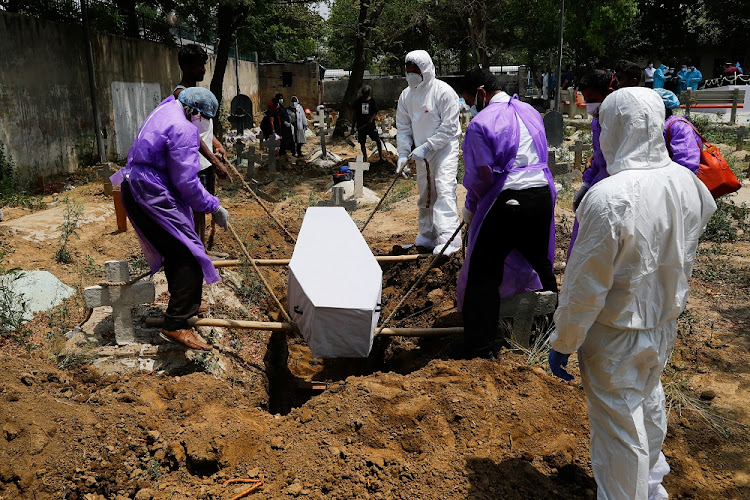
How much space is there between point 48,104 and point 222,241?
20.0ft

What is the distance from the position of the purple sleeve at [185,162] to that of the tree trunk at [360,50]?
42.7ft

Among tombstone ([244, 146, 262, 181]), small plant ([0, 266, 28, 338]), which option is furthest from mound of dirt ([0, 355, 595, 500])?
tombstone ([244, 146, 262, 181])

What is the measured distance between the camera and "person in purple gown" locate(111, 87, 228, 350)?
395 cm

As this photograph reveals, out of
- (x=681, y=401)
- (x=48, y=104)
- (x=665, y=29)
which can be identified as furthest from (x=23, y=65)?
(x=665, y=29)

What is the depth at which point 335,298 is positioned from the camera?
365 centimetres

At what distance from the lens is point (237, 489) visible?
276 centimetres

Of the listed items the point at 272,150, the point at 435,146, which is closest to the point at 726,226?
the point at 435,146

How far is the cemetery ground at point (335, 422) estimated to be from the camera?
2.82 m

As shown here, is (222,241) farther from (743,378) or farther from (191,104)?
(743,378)

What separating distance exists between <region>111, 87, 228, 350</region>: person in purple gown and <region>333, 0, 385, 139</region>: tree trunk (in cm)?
1301

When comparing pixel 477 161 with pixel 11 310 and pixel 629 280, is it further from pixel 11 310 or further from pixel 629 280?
pixel 11 310

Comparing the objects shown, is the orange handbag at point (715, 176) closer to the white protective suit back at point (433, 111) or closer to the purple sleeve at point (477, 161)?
the purple sleeve at point (477, 161)

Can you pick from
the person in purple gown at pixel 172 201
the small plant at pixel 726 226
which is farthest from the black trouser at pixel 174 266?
the small plant at pixel 726 226

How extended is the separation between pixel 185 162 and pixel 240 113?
14753 millimetres
